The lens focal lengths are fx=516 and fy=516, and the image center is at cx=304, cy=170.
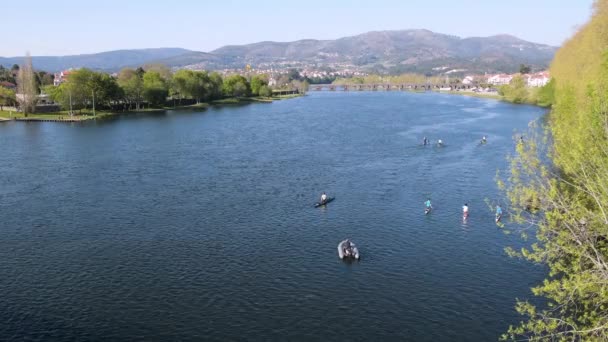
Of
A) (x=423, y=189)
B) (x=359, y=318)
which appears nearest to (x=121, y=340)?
(x=359, y=318)

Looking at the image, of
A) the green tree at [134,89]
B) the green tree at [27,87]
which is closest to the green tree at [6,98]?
the green tree at [27,87]

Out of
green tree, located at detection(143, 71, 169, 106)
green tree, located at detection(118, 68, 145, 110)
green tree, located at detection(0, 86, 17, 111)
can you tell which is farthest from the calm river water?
green tree, located at detection(143, 71, 169, 106)

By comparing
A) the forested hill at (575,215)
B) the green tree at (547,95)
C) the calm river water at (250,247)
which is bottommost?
the calm river water at (250,247)

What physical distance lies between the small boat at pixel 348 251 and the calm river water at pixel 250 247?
863 millimetres

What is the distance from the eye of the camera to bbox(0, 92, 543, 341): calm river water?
32281 mm

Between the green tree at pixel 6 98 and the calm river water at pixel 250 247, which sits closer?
the calm river water at pixel 250 247

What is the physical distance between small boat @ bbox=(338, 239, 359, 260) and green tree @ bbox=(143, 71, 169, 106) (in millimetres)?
134847

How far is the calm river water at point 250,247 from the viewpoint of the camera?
32.3m

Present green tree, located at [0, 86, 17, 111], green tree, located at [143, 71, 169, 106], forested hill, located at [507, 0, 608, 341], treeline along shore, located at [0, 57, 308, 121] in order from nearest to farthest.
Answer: forested hill, located at [507, 0, 608, 341] → treeline along shore, located at [0, 57, 308, 121] → green tree, located at [0, 86, 17, 111] → green tree, located at [143, 71, 169, 106]

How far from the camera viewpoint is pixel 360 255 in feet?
139

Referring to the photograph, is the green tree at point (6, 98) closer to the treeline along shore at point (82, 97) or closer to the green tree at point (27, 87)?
the treeline along shore at point (82, 97)

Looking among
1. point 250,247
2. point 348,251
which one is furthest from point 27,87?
point 348,251

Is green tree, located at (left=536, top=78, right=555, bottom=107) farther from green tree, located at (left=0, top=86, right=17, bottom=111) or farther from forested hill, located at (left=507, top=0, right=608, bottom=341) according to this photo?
green tree, located at (left=0, top=86, right=17, bottom=111)

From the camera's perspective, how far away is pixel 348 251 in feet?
136
